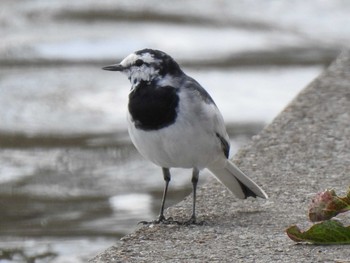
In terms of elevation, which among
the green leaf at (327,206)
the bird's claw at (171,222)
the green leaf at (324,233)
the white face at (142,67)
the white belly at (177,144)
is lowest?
the bird's claw at (171,222)

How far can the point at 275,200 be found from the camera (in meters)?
6.48

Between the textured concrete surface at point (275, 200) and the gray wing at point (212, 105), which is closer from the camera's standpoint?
the textured concrete surface at point (275, 200)

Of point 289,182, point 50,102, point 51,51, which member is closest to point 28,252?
point 289,182

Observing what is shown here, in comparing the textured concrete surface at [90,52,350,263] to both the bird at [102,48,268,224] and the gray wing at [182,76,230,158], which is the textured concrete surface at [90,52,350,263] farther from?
the gray wing at [182,76,230,158]

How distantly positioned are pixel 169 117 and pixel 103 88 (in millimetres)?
4714

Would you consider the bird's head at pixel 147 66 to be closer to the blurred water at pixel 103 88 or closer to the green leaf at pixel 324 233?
the green leaf at pixel 324 233

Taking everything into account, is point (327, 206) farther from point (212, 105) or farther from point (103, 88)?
point (103, 88)

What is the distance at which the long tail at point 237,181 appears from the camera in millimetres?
6383

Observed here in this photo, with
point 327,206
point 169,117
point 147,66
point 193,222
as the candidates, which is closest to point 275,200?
point 193,222

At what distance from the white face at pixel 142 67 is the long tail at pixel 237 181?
719 millimetres

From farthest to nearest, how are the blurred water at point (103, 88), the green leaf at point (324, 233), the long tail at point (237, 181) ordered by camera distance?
1. the blurred water at point (103, 88)
2. the long tail at point (237, 181)
3. the green leaf at point (324, 233)

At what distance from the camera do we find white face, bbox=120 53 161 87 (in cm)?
619

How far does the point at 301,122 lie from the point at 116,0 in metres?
6.46

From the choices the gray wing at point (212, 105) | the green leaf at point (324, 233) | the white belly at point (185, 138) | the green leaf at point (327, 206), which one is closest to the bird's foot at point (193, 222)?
the white belly at point (185, 138)
